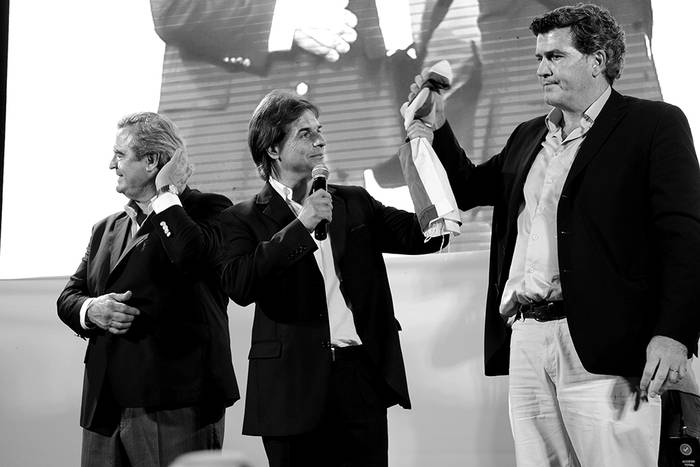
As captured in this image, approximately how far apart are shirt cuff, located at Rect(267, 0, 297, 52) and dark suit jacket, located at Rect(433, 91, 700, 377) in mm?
2046

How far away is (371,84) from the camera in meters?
3.88

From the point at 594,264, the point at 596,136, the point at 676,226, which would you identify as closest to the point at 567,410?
the point at 594,264

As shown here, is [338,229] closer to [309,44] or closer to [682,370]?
[682,370]

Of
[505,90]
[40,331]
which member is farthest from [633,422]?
[40,331]

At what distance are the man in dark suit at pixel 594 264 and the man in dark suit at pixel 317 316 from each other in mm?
282

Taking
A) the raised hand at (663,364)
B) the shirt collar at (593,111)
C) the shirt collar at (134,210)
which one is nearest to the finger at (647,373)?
the raised hand at (663,364)

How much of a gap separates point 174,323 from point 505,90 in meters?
1.73

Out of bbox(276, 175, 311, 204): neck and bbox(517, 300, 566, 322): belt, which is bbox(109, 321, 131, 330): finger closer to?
bbox(276, 175, 311, 204): neck

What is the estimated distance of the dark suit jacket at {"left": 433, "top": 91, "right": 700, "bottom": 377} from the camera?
1983 millimetres

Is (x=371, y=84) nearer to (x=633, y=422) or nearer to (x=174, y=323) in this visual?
(x=174, y=323)

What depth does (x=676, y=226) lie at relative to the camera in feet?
6.54

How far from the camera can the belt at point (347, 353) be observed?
2.30 metres

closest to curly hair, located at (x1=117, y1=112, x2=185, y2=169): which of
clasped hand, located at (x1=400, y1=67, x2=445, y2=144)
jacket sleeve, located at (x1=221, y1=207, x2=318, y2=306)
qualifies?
jacket sleeve, located at (x1=221, y1=207, x2=318, y2=306)

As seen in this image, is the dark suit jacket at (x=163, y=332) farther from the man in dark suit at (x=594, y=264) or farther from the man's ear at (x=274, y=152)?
the man in dark suit at (x=594, y=264)
